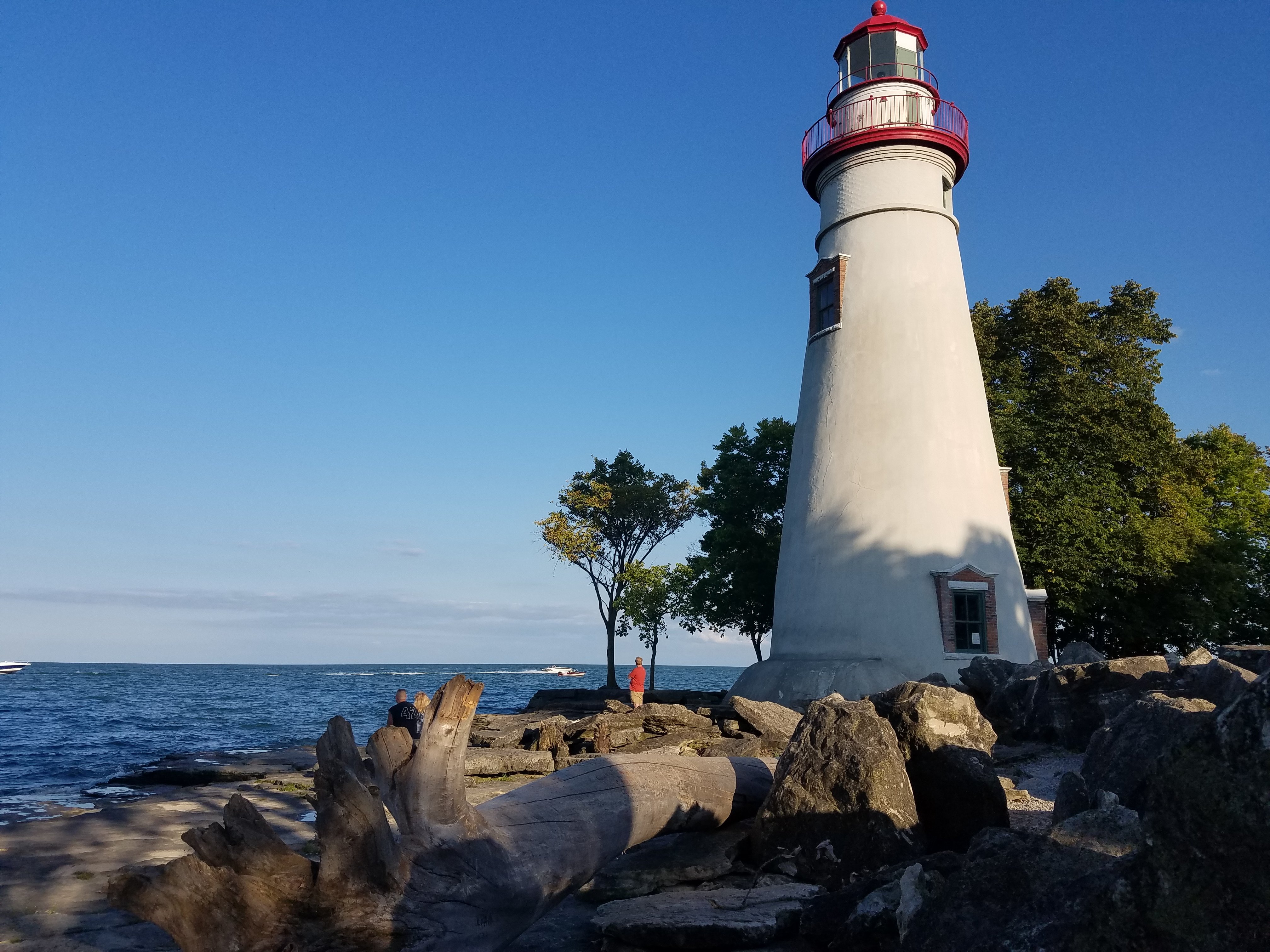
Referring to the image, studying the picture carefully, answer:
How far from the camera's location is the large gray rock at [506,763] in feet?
43.3

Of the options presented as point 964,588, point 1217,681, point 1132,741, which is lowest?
point 1132,741

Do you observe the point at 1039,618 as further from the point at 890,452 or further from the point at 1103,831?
the point at 1103,831

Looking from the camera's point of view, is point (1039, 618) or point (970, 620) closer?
point (970, 620)

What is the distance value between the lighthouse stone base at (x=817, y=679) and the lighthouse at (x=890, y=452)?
0.13 ft

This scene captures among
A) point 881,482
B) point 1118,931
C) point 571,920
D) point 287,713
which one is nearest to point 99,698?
point 287,713

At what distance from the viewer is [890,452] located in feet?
59.1

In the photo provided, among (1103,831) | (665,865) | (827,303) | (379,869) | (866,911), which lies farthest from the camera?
(827,303)

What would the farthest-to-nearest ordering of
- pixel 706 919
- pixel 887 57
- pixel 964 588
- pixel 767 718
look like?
pixel 887 57 < pixel 964 588 < pixel 767 718 < pixel 706 919

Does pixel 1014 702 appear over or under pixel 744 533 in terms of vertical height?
under

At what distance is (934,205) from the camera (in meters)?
19.1

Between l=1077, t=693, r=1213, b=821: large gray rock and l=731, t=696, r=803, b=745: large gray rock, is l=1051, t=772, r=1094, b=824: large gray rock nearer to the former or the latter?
l=1077, t=693, r=1213, b=821: large gray rock

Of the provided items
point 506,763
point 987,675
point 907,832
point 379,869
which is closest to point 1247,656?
point 987,675

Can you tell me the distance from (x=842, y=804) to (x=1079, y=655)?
12.8 m

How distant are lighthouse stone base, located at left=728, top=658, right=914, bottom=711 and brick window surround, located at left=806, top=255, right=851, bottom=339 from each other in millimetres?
7509
